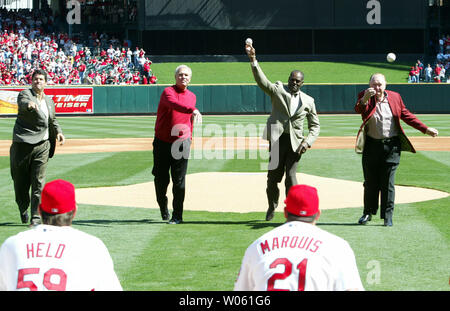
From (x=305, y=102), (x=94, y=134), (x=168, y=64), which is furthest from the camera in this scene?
(x=168, y=64)

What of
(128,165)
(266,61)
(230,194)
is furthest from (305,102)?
(266,61)

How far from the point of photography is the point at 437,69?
4391 cm

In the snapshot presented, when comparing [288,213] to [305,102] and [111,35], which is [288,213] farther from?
[111,35]

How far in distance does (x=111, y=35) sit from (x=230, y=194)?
3917cm

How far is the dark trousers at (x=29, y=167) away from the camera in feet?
32.0

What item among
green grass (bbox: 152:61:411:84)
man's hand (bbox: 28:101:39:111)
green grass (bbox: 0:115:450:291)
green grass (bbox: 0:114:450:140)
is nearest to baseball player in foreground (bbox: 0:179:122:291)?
green grass (bbox: 0:115:450:291)

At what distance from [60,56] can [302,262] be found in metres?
40.0

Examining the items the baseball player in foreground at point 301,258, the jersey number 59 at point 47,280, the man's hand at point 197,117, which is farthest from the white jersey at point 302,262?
the man's hand at point 197,117

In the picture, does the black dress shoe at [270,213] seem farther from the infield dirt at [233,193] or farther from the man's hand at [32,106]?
the man's hand at [32,106]

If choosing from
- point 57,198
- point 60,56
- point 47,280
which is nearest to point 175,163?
point 57,198

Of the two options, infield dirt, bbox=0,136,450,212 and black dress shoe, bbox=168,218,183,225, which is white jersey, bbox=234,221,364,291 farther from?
infield dirt, bbox=0,136,450,212

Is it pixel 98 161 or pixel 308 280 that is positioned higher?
pixel 308 280

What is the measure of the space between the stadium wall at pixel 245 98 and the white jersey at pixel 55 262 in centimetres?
3524

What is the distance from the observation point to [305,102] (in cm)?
998
